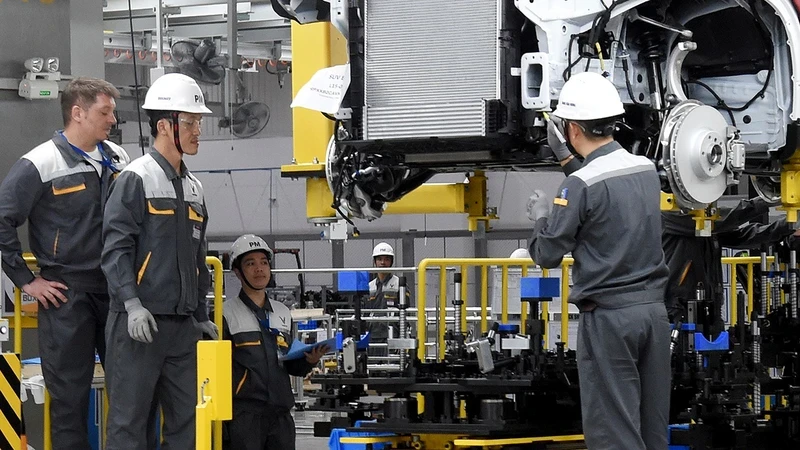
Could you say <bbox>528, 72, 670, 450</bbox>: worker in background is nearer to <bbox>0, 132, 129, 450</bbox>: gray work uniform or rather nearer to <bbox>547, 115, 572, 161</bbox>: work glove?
<bbox>547, 115, 572, 161</bbox>: work glove

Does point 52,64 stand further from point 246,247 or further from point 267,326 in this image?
point 267,326

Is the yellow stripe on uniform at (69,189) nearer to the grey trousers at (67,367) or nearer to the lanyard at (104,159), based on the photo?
the lanyard at (104,159)

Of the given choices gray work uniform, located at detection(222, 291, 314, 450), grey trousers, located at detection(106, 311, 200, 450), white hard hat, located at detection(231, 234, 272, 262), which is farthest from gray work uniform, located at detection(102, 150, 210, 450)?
white hard hat, located at detection(231, 234, 272, 262)

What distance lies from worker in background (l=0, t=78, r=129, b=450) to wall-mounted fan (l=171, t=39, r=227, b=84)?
27.2 ft

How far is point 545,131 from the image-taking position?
242 inches

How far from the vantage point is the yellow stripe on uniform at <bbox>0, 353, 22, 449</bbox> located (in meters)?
5.61

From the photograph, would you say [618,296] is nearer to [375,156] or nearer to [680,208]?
[680,208]

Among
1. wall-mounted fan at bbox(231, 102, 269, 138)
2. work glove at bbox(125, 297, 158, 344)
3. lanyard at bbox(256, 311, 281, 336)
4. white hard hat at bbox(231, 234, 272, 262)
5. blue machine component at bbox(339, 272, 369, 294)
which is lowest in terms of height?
lanyard at bbox(256, 311, 281, 336)

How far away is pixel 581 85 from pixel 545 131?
0.84 metres

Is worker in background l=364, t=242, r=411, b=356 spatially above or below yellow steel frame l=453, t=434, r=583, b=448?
above

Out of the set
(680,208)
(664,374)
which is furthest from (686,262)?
(664,374)

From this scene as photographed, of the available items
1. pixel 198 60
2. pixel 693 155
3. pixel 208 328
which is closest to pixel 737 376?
pixel 693 155

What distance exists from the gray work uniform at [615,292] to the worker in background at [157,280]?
5.75ft

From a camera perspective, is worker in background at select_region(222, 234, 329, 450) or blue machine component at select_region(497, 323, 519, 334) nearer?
worker in background at select_region(222, 234, 329, 450)
